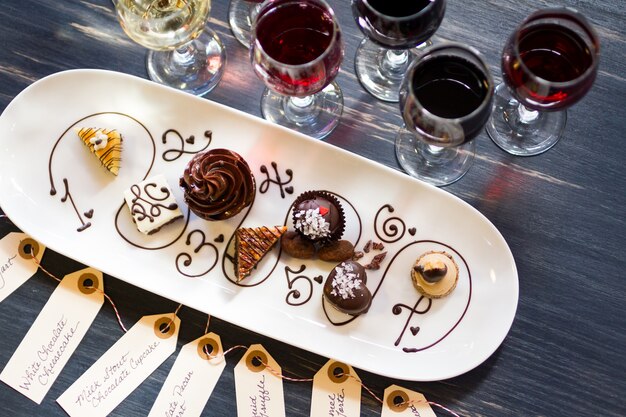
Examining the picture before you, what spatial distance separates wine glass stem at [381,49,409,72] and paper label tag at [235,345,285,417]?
2.46 feet

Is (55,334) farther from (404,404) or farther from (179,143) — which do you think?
(404,404)

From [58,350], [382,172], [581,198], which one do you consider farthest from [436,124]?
[58,350]

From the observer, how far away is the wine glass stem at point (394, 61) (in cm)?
164

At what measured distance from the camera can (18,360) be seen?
Result: 1.55 metres

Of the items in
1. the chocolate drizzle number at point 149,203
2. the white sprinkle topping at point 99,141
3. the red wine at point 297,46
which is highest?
the red wine at point 297,46

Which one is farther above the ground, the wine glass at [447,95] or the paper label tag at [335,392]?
the wine glass at [447,95]

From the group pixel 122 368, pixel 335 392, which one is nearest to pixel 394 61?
pixel 335 392

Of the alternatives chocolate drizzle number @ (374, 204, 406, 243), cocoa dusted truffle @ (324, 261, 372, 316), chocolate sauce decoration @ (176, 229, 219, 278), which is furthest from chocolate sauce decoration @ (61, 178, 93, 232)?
chocolate drizzle number @ (374, 204, 406, 243)

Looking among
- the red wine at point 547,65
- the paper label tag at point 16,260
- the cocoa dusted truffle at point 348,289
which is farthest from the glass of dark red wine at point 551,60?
the paper label tag at point 16,260

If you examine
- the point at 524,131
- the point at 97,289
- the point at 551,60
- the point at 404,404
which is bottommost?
the point at 404,404

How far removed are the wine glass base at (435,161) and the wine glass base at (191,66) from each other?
0.50 meters

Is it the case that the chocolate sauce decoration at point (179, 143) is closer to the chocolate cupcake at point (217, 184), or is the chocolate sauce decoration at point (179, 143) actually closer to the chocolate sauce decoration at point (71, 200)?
the chocolate cupcake at point (217, 184)

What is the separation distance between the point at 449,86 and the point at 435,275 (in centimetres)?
41

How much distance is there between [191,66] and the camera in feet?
5.46
